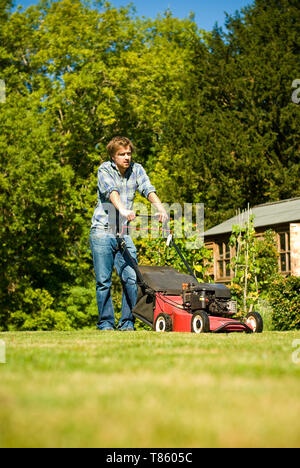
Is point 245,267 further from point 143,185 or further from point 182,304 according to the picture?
point 182,304

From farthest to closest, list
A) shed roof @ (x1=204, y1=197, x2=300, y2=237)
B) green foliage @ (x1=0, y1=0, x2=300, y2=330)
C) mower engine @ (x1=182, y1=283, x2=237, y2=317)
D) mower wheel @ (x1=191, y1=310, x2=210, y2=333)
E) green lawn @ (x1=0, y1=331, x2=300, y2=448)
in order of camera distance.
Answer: green foliage @ (x1=0, y1=0, x2=300, y2=330), shed roof @ (x1=204, y1=197, x2=300, y2=237), mower engine @ (x1=182, y1=283, x2=237, y2=317), mower wheel @ (x1=191, y1=310, x2=210, y2=333), green lawn @ (x1=0, y1=331, x2=300, y2=448)

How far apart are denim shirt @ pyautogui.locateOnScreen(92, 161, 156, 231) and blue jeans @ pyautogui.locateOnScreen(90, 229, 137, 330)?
0.52 feet

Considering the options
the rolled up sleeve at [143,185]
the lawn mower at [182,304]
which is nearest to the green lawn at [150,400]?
the lawn mower at [182,304]

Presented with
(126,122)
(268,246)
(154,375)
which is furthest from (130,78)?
(154,375)

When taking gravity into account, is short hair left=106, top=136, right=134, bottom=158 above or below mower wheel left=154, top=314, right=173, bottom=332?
above

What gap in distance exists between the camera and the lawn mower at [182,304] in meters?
7.39

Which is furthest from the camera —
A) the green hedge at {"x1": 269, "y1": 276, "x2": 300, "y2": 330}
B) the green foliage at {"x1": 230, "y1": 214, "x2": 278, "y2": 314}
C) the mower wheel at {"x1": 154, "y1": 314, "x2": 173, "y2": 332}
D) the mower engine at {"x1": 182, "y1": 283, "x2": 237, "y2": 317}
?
the green hedge at {"x1": 269, "y1": 276, "x2": 300, "y2": 330}

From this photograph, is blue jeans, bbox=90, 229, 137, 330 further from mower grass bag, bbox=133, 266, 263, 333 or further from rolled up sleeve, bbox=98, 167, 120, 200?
rolled up sleeve, bbox=98, 167, 120, 200

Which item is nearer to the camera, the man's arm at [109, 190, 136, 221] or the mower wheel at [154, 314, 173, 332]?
the man's arm at [109, 190, 136, 221]

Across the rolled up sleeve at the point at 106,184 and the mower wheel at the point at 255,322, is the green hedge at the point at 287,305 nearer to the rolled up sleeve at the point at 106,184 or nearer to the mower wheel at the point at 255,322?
the mower wheel at the point at 255,322

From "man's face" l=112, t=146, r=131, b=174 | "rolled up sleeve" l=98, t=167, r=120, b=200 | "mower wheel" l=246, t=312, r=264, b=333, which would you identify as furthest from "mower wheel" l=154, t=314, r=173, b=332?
"man's face" l=112, t=146, r=131, b=174

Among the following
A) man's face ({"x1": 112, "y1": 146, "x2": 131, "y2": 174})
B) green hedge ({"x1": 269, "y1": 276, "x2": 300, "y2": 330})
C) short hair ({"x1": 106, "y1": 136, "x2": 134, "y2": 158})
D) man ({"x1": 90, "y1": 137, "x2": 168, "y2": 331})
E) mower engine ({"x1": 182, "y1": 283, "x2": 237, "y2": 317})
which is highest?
short hair ({"x1": 106, "y1": 136, "x2": 134, "y2": 158})

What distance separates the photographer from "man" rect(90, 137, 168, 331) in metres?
8.33
